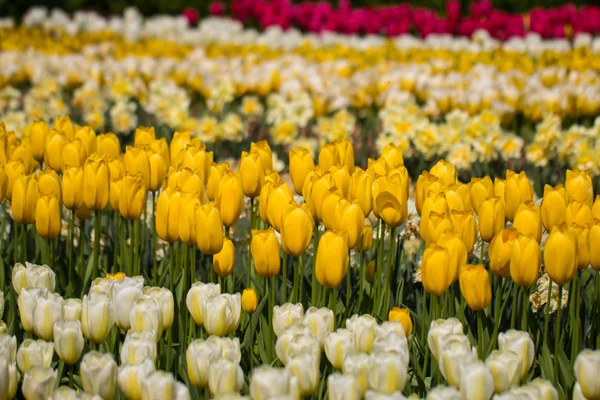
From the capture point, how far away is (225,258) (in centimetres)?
272

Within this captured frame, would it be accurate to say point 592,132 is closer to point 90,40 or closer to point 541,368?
point 541,368

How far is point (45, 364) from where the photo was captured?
222 centimetres

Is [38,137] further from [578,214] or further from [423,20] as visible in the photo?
[423,20]

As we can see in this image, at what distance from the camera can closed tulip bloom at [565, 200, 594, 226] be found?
2.56 m

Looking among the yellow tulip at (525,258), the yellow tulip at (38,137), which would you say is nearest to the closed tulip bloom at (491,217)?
the yellow tulip at (525,258)

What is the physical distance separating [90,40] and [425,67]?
14.9 feet

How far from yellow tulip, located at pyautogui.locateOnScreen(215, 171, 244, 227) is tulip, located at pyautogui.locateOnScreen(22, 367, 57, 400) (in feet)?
3.03

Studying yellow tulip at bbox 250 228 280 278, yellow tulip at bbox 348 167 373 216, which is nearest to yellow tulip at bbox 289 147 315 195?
yellow tulip at bbox 348 167 373 216

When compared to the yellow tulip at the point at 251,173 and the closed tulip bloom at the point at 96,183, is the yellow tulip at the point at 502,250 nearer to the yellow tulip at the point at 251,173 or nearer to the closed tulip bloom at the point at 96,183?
the yellow tulip at the point at 251,173

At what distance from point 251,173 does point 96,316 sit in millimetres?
902

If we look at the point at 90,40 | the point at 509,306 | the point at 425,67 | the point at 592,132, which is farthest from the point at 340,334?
the point at 90,40

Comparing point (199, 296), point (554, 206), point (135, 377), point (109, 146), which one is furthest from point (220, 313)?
point (109, 146)

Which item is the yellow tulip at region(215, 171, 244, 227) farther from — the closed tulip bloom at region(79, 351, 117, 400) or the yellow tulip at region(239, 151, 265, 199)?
the closed tulip bloom at region(79, 351, 117, 400)

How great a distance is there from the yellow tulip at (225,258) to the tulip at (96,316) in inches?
18.7
